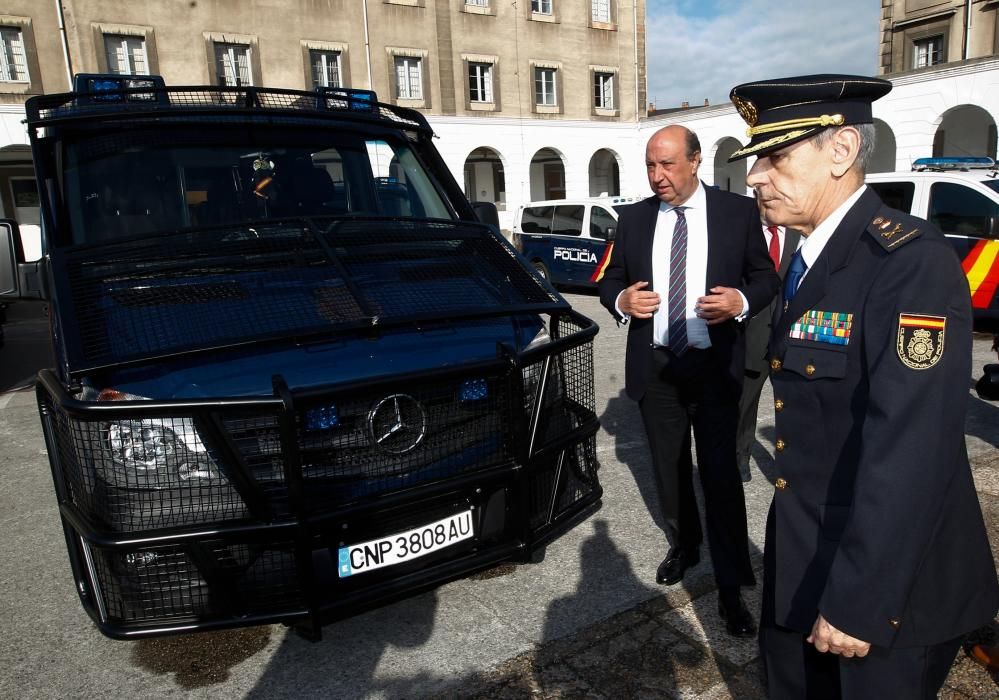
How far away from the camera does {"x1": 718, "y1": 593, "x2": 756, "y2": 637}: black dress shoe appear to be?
3025mm

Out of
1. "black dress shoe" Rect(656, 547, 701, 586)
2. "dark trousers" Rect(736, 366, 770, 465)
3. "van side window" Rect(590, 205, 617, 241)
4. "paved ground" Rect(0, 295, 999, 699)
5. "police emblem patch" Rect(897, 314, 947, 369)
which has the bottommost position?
"paved ground" Rect(0, 295, 999, 699)

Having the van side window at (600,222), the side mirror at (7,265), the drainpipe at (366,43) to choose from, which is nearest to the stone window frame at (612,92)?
the drainpipe at (366,43)

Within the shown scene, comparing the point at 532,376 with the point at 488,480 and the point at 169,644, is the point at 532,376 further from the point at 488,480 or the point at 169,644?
the point at 169,644

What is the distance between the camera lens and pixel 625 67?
29828 millimetres

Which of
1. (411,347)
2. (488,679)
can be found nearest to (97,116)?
(411,347)

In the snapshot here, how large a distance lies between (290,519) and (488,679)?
98cm

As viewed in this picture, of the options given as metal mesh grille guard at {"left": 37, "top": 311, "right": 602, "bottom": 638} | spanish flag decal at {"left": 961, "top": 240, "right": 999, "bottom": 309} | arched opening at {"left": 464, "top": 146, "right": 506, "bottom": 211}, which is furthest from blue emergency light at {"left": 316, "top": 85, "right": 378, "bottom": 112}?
arched opening at {"left": 464, "top": 146, "right": 506, "bottom": 211}

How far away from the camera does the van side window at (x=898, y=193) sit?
30.6 ft

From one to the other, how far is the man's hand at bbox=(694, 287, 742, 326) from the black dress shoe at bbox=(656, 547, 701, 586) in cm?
112

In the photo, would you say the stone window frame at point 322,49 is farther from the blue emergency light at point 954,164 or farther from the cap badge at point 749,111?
the cap badge at point 749,111

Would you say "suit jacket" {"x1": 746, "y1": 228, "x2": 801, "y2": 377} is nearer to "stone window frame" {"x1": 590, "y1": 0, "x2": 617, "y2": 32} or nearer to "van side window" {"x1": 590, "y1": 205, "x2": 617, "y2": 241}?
"van side window" {"x1": 590, "y1": 205, "x2": 617, "y2": 241}

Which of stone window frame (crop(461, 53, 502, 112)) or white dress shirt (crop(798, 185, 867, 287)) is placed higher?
stone window frame (crop(461, 53, 502, 112))

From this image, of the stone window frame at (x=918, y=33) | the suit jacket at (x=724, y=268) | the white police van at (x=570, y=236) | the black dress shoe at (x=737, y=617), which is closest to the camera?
the black dress shoe at (x=737, y=617)

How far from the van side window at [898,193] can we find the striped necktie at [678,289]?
23.9ft
